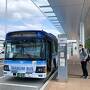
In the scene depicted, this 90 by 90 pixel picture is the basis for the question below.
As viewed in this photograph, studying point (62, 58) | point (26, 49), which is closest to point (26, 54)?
point (26, 49)

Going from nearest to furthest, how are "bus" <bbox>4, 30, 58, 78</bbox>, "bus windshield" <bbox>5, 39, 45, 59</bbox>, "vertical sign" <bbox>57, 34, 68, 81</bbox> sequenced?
"bus" <bbox>4, 30, 58, 78</bbox>, "bus windshield" <bbox>5, 39, 45, 59</bbox>, "vertical sign" <bbox>57, 34, 68, 81</bbox>

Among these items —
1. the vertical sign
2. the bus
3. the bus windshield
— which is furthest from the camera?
the vertical sign

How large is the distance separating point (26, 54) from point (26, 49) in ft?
0.85

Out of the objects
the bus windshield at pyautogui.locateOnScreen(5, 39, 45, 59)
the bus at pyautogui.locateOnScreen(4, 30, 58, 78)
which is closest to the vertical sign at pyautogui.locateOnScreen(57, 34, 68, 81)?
Result: the bus at pyautogui.locateOnScreen(4, 30, 58, 78)

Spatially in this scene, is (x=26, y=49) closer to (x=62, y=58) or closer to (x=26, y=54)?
(x=26, y=54)

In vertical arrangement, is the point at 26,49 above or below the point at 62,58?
above

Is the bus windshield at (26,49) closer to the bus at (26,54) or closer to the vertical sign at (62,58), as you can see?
the bus at (26,54)

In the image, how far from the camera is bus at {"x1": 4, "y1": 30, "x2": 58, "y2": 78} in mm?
13500

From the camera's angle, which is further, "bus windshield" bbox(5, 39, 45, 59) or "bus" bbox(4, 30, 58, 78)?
"bus windshield" bbox(5, 39, 45, 59)

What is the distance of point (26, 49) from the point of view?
13.8 meters

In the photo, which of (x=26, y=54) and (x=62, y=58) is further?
(x=62, y=58)

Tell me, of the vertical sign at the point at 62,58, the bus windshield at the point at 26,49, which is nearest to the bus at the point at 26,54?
the bus windshield at the point at 26,49

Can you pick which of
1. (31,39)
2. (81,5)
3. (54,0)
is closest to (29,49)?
(31,39)

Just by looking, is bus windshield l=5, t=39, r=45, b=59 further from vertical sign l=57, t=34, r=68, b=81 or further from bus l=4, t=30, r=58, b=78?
vertical sign l=57, t=34, r=68, b=81
